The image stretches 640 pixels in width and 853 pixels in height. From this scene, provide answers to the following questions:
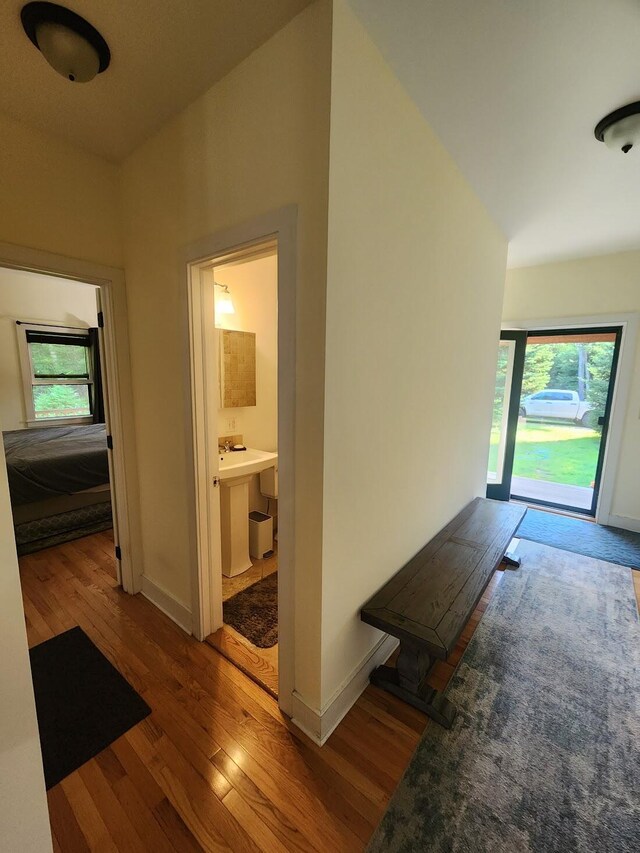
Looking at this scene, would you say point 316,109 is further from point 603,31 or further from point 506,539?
point 506,539

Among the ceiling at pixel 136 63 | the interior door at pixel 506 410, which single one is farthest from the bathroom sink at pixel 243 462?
the interior door at pixel 506 410

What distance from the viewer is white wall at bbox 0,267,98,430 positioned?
465 cm

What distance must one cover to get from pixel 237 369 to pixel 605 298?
3811 mm

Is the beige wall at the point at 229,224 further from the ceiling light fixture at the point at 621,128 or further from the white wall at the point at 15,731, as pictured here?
the ceiling light fixture at the point at 621,128

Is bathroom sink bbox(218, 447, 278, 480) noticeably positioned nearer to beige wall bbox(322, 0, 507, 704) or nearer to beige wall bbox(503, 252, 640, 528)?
beige wall bbox(322, 0, 507, 704)

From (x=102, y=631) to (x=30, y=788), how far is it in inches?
65.6

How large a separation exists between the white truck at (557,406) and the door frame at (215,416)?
13.3 ft

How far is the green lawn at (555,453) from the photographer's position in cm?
411

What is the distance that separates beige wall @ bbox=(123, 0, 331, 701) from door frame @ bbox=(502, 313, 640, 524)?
12.2 ft

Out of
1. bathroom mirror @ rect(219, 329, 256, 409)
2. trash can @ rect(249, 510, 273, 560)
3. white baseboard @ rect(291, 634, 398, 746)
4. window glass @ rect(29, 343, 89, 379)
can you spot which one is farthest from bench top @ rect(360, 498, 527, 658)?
window glass @ rect(29, 343, 89, 379)

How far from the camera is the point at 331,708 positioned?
1.51m

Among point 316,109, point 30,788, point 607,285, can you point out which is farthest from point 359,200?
point 607,285

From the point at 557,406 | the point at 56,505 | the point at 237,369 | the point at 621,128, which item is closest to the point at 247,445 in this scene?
the point at 237,369

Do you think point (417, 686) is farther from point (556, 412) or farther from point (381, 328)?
point (556, 412)
